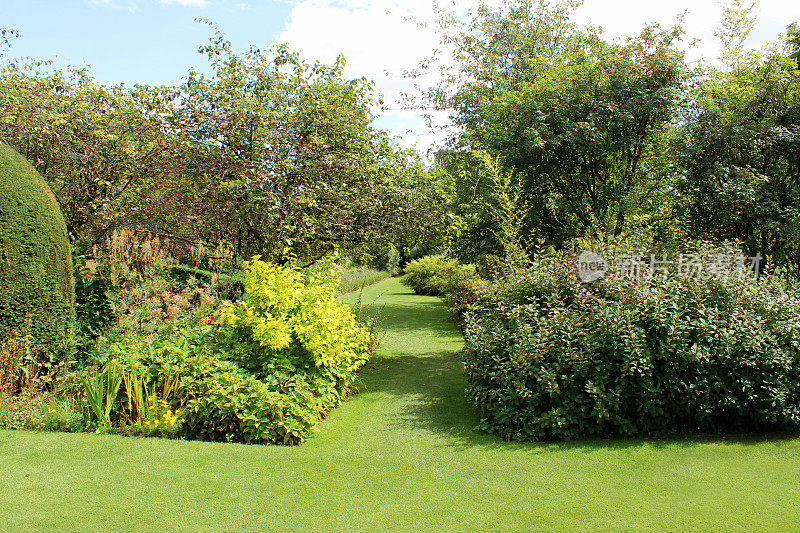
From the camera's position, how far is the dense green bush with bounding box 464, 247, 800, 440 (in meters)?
4.80

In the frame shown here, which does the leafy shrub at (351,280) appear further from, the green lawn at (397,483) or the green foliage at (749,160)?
the green lawn at (397,483)

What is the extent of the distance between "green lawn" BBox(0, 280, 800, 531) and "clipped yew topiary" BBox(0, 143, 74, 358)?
1243 mm

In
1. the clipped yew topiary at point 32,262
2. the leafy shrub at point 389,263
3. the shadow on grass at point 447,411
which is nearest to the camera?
the shadow on grass at point 447,411

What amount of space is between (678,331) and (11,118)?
8796 millimetres

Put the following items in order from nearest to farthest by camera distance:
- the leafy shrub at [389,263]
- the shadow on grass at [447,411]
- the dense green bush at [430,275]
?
the shadow on grass at [447,411]
the dense green bush at [430,275]
the leafy shrub at [389,263]

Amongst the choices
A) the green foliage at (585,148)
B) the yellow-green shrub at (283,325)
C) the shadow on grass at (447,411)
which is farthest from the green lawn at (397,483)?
the green foliage at (585,148)

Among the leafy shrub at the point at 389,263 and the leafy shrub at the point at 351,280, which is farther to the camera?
the leafy shrub at the point at 389,263

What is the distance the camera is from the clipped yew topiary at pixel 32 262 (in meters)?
5.29

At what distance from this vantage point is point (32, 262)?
214 inches

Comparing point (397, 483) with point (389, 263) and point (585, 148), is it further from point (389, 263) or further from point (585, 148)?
point (389, 263)

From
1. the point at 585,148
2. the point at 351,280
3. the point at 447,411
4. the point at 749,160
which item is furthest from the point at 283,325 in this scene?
the point at 351,280

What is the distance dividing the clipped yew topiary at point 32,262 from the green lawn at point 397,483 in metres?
1.24

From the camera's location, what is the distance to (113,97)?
26.6 feet

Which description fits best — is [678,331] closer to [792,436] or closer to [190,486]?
[792,436]
